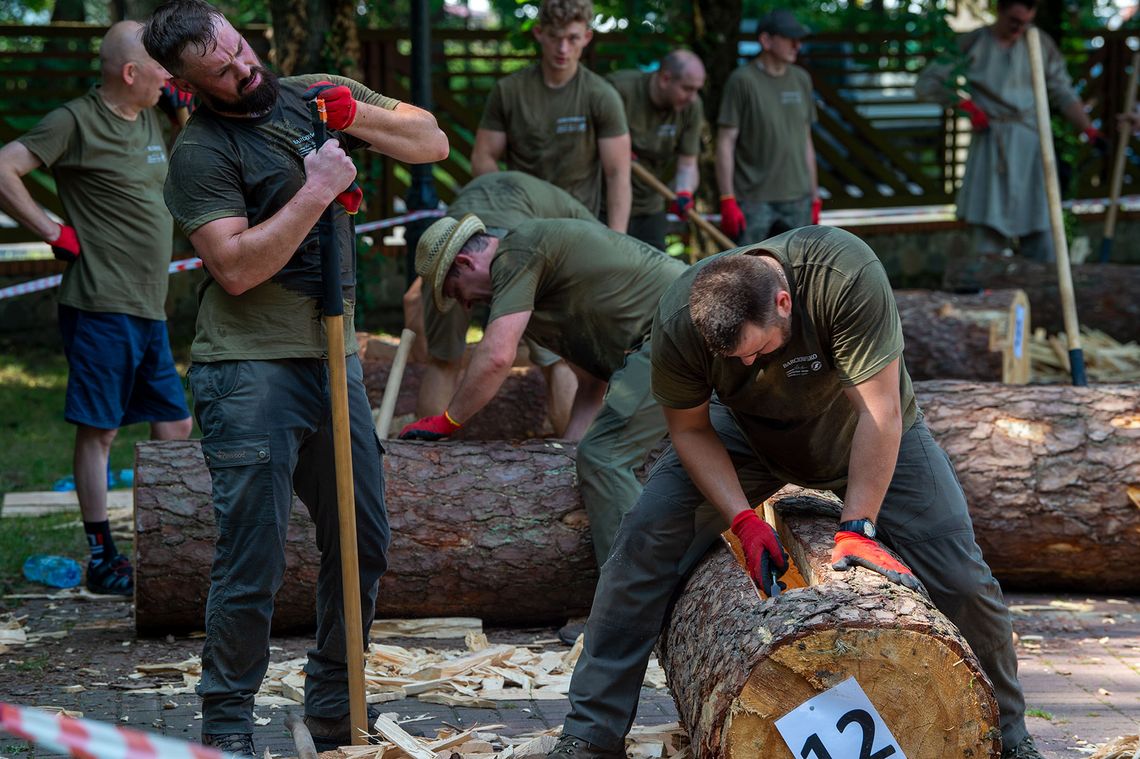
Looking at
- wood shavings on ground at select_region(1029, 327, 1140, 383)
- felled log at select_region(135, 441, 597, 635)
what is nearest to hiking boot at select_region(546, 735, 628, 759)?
felled log at select_region(135, 441, 597, 635)

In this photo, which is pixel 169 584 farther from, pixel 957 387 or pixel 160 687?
pixel 957 387

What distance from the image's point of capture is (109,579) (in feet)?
18.0

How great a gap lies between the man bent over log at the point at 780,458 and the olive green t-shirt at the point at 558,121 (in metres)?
3.51

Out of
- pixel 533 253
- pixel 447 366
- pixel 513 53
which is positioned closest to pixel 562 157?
pixel 447 366

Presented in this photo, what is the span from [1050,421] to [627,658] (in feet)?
8.44

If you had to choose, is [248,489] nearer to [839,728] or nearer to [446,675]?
[446,675]

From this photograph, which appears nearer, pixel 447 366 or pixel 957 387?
pixel 957 387

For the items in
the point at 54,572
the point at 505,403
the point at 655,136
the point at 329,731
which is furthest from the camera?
the point at 655,136

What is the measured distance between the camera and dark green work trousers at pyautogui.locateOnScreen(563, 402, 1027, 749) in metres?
3.55

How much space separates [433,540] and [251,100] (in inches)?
81.2

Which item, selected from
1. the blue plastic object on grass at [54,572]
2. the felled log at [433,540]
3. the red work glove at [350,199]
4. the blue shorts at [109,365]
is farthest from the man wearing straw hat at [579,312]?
the blue plastic object on grass at [54,572]

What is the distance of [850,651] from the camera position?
304cm

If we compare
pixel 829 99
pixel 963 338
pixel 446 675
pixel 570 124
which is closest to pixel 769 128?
pixel 963 338

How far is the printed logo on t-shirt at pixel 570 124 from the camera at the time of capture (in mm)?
7051
